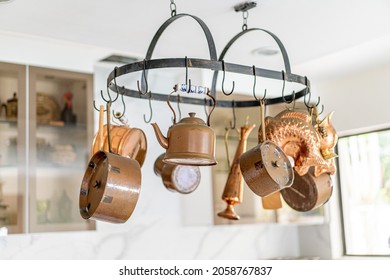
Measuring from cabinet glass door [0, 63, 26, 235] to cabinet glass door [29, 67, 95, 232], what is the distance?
2.2 inches

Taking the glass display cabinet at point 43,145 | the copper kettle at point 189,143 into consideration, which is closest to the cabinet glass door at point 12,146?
the glass display cabinet at point 43,145

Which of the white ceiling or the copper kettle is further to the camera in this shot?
the white ceiling

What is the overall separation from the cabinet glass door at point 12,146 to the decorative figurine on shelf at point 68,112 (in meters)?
0.33

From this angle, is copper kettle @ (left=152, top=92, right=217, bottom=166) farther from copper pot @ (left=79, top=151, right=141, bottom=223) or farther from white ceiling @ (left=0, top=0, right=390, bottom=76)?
white ceiling @ (left=0, top=0, right=390, bottom=76)

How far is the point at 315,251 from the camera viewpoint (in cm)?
426

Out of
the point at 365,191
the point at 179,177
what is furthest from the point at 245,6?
the point at 365,191

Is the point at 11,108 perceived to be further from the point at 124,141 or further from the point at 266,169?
the point at 266,169

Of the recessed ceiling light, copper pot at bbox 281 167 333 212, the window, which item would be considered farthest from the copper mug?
the window

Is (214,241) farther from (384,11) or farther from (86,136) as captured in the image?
(384,11)

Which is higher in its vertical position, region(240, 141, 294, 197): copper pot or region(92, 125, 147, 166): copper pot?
region(92, 125, 147, 166): copper pot

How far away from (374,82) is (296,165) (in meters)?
1.78

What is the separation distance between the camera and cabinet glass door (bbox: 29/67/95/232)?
3.00m

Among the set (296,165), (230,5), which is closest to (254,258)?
(296,165)

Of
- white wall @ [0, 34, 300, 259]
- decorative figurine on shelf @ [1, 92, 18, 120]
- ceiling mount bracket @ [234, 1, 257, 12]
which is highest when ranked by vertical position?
ceiling mount bracket @ [234, 1, 257, 12]
